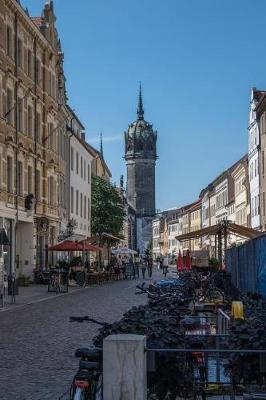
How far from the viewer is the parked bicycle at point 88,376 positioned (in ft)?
21.2

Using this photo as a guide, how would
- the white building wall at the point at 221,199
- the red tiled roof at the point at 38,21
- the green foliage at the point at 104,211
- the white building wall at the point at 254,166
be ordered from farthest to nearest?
1. the white building wall at the point at 221,199
2. the green foliage at the point at 104,211
3. the white building wall at the point at 254,166
4. the red tiled roof at the point at 38,21

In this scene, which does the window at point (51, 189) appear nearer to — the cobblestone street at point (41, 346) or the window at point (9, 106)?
the window at point (9, 106)

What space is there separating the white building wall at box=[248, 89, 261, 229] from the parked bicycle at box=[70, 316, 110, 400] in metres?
58.7

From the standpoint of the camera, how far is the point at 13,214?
3834 cm

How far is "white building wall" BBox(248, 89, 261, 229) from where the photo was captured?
65.3 m

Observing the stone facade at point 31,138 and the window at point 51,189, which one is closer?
the stone facade at point 31,138

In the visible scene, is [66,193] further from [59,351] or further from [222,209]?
[222,209]

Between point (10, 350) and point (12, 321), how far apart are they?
6509 millimetres

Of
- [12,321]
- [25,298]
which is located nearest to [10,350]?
[12,321]

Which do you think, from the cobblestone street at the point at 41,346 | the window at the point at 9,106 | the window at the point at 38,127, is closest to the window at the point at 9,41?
the window at the point at 9,106

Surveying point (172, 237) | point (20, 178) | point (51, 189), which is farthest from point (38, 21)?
point (172, 237)

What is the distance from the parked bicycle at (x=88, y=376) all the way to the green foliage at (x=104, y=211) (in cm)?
6681

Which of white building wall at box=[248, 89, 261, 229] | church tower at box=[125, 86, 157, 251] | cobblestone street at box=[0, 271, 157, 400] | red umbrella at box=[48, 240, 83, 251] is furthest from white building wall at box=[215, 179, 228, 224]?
church tower at box=[125, 86, 157, 251]

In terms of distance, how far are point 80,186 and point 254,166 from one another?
639 inches
